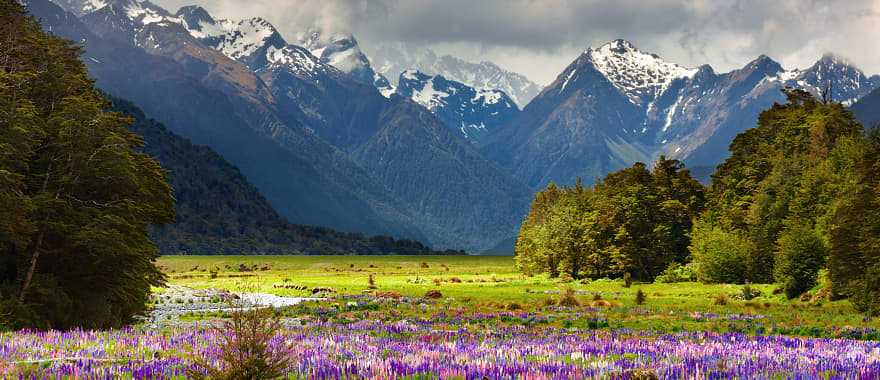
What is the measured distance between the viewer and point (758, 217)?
73250mm

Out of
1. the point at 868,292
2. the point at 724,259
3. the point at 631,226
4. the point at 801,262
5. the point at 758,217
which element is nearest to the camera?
the point at 868,292

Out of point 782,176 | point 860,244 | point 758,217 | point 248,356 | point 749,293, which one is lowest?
point 248,356

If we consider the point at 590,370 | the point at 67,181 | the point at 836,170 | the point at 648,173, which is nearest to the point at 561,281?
the point at 648,173

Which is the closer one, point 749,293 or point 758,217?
point 749,293

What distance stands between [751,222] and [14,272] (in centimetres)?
6925

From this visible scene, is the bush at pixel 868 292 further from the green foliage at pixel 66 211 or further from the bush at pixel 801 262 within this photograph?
the green foliage at pixel 66 211

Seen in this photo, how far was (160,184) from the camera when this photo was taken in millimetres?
35625

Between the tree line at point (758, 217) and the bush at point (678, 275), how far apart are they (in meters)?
1.16

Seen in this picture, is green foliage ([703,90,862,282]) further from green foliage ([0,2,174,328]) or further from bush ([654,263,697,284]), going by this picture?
green foliage ([0,2,174,328])

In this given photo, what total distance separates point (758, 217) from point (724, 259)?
5741mm

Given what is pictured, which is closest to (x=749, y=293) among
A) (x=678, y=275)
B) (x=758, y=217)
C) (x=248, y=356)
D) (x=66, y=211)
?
(x=758, y=217)

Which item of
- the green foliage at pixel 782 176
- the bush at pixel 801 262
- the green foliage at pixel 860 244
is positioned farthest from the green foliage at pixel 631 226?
the green foliage at pixel 860 244

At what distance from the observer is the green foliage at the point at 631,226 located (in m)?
93.0

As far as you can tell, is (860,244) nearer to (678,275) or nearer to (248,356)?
(678,275)
